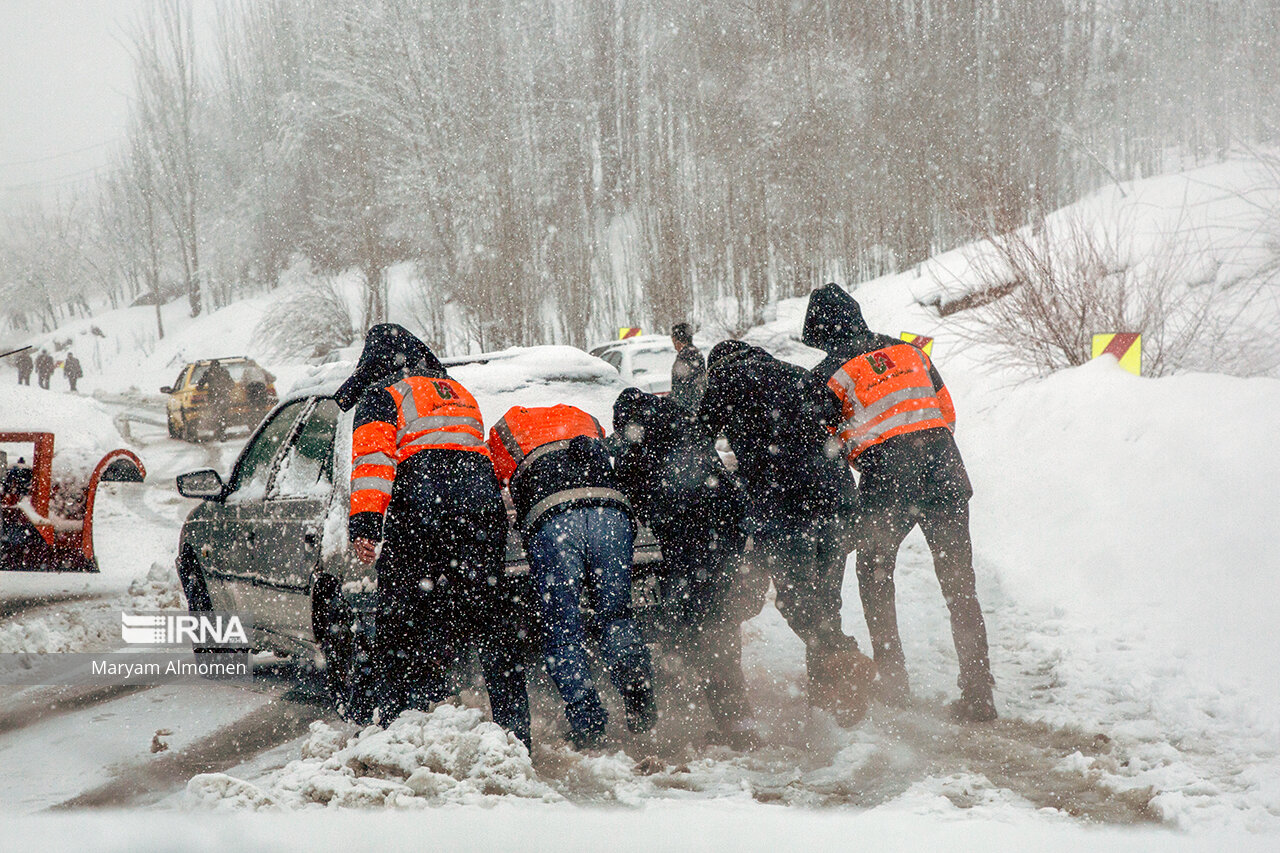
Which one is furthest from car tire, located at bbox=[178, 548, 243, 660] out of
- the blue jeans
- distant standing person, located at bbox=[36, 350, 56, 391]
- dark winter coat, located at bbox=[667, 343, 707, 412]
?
distant standing person, located at bbox=[36, 350, 56, 391]

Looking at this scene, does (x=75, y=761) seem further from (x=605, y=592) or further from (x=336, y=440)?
(x=605, y=592)

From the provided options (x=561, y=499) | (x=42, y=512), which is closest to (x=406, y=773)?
(x=561, y=499)

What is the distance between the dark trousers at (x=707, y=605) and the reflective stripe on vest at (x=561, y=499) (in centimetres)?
45

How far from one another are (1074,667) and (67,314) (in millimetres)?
18023

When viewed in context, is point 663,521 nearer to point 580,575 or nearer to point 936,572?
point 580,575

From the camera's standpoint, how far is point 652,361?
11898 mm

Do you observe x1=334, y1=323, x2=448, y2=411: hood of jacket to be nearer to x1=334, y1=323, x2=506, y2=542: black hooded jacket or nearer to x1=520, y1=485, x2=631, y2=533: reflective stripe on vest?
x1=334, y1=323, x2=506, y2=542: black hooded jacket

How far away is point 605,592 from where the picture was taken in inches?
141

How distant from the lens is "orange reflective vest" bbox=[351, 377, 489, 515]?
353 cm

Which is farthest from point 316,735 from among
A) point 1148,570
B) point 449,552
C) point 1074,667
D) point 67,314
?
point 67,314

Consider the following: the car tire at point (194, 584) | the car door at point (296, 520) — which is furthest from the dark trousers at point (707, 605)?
the car tire at point (194, 584)

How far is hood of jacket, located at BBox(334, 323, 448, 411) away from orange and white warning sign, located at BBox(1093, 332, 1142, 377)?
6.01 m

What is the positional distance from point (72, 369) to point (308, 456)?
53.3 ft

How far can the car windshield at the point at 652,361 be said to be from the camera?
11680mm
